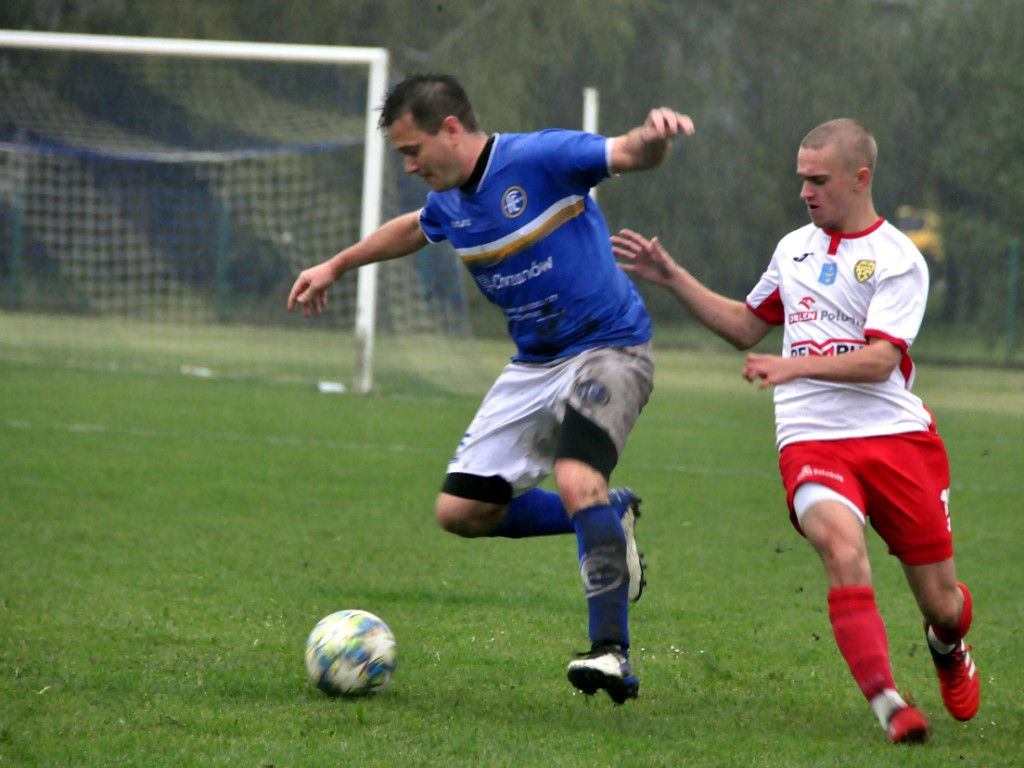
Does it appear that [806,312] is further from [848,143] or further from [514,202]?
[514,202]

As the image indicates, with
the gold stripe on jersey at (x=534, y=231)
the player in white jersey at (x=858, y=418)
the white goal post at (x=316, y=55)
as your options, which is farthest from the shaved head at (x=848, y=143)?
the white goal post at (x=316, y=55)

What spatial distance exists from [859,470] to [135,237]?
16822mm

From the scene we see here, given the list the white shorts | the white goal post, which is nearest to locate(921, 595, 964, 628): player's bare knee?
the white shorts

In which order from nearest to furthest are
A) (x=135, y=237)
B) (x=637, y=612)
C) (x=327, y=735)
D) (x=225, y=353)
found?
(x=327, y=735), (x=637, y=612), (x=225, y=353), (x=135, y=237)

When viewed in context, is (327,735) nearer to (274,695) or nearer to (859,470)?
(274,695)

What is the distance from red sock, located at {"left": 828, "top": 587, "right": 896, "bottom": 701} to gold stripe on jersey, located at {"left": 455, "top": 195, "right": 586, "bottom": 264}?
1402 millimetres

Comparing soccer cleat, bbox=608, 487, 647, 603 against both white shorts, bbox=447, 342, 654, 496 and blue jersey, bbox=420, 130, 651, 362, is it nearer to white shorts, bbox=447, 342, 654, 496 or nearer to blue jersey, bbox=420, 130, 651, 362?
white shorts, bbox=447, 342, 654, 496

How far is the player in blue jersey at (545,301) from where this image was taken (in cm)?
413

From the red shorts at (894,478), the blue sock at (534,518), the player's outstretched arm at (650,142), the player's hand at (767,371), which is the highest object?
the player's outstretched arm at (650,142)

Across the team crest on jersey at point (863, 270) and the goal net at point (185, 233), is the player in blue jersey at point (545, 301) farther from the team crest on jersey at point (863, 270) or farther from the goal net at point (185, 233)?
the goal net at point (185, 233)

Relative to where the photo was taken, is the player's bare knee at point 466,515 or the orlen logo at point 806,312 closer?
the orlen logo at point 806,312

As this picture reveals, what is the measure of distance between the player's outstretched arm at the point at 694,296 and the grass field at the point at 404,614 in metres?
1.11

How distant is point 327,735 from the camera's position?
12.1ft

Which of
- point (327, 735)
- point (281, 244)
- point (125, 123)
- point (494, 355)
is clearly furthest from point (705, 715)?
point (125, 123)
